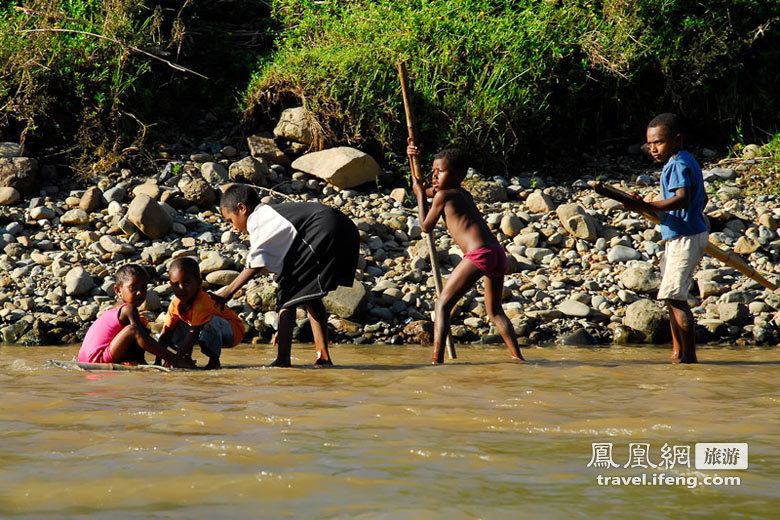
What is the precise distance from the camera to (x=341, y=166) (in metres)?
9.20

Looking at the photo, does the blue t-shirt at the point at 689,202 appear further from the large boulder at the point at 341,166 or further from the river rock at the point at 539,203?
the large boulder at the point at 341,166

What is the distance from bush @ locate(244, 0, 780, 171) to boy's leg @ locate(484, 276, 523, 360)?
428 centimetres

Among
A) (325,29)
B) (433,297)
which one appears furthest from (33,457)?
(325,29)

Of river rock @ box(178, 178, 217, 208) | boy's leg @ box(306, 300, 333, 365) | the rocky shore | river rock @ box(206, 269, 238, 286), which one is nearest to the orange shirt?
boy's leg @ box(306, 300, 333, 365)

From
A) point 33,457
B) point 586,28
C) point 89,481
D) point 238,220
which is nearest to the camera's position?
point 89,481

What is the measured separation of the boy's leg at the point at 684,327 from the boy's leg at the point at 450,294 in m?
1.34

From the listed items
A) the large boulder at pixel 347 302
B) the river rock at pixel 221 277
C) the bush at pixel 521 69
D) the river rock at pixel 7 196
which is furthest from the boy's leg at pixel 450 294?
the river rock at pixel 7 196

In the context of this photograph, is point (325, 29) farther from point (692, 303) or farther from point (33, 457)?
point (33, 457)

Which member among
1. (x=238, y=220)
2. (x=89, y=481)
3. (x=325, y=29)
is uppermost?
(x=325, y=29)

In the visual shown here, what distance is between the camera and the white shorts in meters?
5.41

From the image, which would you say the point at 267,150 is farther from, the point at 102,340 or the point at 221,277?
the point at 102,340

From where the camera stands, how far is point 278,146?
986 centimetres

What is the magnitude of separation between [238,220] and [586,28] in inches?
259

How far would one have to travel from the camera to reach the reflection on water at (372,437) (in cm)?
248
